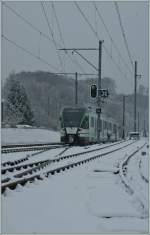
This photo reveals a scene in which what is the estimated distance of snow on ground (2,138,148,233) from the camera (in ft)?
22.2

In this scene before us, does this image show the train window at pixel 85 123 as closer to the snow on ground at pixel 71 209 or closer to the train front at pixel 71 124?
the train front at pixel 71 124

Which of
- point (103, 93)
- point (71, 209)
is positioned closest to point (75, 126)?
point (103, 93)

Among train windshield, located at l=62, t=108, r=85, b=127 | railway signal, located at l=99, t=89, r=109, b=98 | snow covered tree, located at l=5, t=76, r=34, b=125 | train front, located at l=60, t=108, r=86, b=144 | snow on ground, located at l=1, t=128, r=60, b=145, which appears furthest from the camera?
snow covered tree, located at l=5, t=76, r=34, b=125

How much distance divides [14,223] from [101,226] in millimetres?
1092

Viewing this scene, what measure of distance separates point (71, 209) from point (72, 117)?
2855 centimetres

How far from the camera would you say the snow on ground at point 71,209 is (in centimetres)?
678

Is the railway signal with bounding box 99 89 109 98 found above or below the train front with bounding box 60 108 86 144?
above

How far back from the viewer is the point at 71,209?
26.9 ft

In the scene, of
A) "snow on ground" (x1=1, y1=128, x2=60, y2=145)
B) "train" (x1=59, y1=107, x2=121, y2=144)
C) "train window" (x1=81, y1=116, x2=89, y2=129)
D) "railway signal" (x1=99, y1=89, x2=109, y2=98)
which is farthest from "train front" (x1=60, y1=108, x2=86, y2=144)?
"snow on ground" (x1=1, y1=128, x2=60, y2=145)

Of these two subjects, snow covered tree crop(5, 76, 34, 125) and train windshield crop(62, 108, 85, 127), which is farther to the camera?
snow covered tree crop(5, 76, 34, 125)

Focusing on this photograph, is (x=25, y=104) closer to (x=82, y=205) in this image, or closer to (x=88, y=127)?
(x=88, y=127)

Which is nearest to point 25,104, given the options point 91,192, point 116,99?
point 116,99

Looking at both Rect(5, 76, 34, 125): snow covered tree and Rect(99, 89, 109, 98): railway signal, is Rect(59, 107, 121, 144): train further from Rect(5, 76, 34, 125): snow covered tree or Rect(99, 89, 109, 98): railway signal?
Rect(5, 76, 34, 125): snow covered tree

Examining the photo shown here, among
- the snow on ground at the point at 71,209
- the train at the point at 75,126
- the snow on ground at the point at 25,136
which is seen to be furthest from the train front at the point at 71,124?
the snow on ground at the point at 71,209
